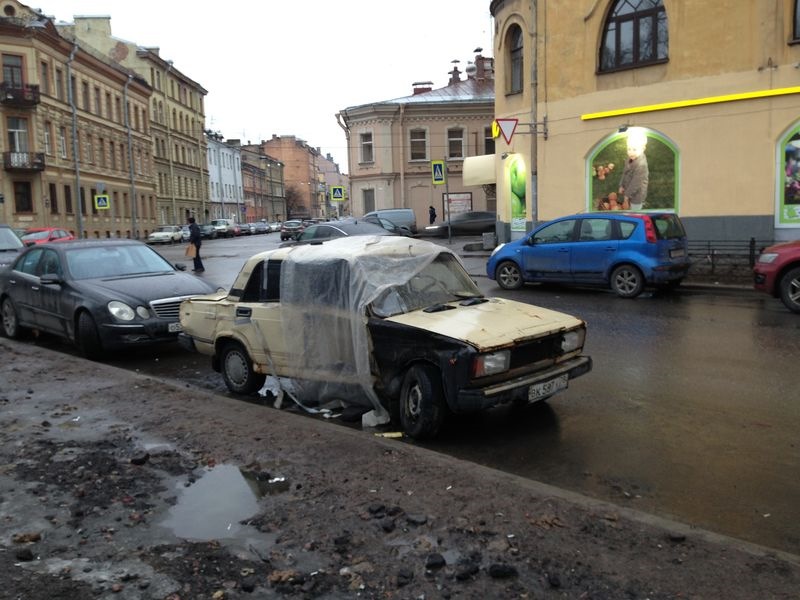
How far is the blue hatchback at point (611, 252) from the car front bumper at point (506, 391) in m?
7.79

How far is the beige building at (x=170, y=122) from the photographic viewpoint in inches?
2638

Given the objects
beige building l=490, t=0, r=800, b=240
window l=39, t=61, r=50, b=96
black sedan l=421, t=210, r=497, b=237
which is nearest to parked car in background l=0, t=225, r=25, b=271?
beige building l=490, t=0, r=800, b=240

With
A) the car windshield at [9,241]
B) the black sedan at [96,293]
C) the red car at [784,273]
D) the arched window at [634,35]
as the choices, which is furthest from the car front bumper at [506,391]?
the car windshield at [9,241]

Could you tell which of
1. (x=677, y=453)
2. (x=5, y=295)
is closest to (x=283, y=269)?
(x=677, y=453)

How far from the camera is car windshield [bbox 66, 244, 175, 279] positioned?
975cm

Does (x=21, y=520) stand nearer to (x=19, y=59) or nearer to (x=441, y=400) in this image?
(x=441, y=400)

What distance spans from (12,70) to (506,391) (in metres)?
49.4

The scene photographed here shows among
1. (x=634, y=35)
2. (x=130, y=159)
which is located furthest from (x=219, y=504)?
(x=130, y=159)

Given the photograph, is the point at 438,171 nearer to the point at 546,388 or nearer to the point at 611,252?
the point at 611,252

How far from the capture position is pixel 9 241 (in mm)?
17281

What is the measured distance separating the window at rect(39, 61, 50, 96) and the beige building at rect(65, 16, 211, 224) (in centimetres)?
1450

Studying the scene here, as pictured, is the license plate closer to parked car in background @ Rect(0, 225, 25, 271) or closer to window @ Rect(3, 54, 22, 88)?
parked car in background @ Rect(0, 225, 25, 271)

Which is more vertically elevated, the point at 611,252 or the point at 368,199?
the point at 368,199

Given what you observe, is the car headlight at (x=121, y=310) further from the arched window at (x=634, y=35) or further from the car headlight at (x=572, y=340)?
the arched window at (x=634, y=35)
